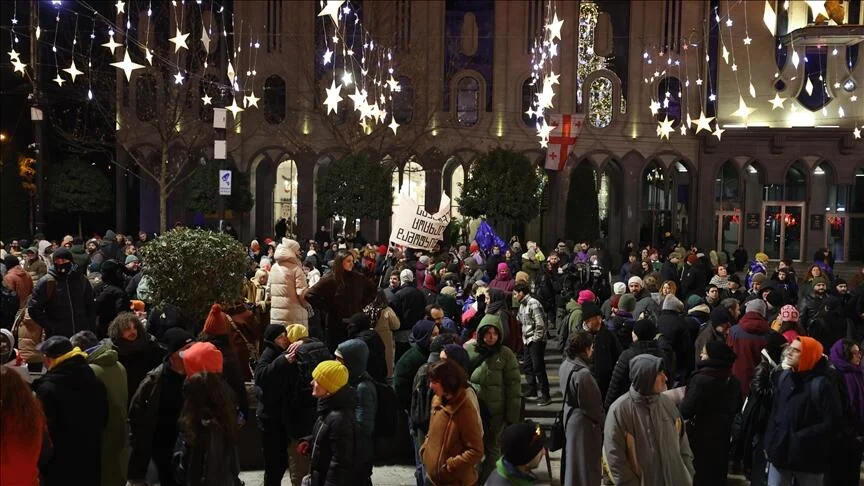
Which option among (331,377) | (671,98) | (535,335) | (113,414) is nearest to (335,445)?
(331,377)

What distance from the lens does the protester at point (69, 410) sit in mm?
5875

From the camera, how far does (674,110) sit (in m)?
32.5

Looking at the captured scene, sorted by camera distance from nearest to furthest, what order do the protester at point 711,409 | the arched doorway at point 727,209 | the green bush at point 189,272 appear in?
the protester at point 711,409 → the green bush at point 189,272 → the arched doorway at point 727,209

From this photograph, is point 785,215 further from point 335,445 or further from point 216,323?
point 335,445

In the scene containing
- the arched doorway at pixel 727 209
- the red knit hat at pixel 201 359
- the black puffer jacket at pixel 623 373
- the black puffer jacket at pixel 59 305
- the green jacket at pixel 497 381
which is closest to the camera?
the red knit hat at pixel 201 359

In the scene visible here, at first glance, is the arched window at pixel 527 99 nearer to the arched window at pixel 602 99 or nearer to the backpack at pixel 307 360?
the arched window at pixel 602 99

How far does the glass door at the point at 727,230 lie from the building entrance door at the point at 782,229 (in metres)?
0.97

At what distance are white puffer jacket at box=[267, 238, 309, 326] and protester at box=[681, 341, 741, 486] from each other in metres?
4.77

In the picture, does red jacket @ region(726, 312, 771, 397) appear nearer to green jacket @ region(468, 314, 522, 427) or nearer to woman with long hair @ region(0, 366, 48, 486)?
green jacket @ region(468, 314, 522, 427)

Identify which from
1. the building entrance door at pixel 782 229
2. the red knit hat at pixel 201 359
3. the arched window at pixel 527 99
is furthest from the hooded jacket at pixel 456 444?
the building entrance door at pixel 782 229

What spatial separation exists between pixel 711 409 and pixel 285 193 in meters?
28.9

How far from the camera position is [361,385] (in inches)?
245

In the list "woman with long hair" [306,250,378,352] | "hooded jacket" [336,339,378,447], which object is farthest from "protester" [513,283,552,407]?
"hooded jacket" [336,339,378,447]

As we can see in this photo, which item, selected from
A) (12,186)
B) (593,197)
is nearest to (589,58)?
(593,197)
